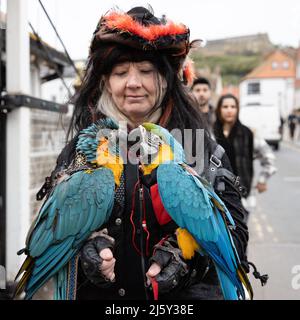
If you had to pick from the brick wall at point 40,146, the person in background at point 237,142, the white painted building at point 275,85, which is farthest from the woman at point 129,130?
the white painted building at point 275,85

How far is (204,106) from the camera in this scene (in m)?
4.58

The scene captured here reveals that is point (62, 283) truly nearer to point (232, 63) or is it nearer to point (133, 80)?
point (133, 80)

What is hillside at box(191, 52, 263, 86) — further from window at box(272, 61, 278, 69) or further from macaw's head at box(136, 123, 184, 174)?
macaw's head at box(136, 123, 184, 174)

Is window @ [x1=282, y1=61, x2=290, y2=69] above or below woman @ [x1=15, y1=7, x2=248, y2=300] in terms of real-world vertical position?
above

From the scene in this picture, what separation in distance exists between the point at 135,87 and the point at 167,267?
59 centimetres

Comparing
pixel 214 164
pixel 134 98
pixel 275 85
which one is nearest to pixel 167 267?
pixel 214 164

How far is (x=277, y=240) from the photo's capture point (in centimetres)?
635

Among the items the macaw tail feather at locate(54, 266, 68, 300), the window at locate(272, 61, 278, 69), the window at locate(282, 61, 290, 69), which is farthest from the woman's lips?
the window at locate(272, 61, 278, 69)

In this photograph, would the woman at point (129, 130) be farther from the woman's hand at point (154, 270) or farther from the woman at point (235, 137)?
the woman at point (235, 137)

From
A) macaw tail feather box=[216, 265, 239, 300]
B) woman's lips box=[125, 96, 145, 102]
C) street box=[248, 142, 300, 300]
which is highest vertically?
woman's lips box=[125, 96, 145, 102]

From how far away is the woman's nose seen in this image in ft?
5.13

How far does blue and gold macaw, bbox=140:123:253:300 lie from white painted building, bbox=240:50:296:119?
4019 centimetres
